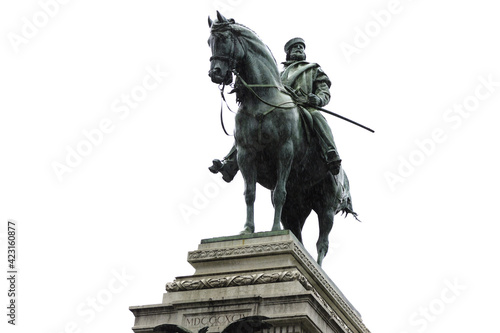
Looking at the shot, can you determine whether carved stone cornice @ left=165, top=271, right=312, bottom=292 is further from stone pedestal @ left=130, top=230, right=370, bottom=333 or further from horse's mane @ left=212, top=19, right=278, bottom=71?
horse's mane @ left=212, top=19, right=278, bottom=71

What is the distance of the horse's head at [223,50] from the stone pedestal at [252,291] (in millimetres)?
3263

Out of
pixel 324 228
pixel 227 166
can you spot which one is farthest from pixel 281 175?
pixel 324 228

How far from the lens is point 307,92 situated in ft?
78.9

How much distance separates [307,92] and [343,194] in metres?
2.42

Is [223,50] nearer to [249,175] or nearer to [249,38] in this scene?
[249,38]

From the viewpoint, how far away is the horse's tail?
23578 millimetres

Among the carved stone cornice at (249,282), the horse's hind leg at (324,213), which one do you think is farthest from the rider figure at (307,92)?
the carved stone cornice at (249,282)

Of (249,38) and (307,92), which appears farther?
(307,92)

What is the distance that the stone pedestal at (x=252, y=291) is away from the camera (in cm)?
1909

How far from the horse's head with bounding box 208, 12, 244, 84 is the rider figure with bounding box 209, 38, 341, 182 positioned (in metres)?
1.94

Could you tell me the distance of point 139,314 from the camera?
2022 centimetres

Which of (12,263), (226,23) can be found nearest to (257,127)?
(226,23)

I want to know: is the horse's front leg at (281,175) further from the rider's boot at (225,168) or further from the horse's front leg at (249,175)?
the rider's boot at (225,168)

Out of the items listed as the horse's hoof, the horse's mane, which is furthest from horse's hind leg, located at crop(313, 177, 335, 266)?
the horse's mane
